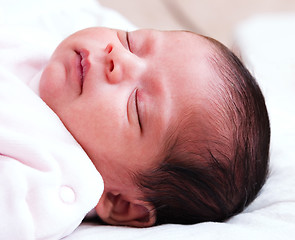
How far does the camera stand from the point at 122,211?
0.96 metres

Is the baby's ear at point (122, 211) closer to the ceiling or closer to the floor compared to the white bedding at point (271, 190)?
closer to the floor

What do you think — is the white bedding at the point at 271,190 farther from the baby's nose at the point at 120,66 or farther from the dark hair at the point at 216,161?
the baby's nose at the point at 120,66

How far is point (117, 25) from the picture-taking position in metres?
1.51

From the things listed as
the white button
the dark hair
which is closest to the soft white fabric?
the white button

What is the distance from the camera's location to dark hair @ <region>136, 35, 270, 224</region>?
0.89 metres

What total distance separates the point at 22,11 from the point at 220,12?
143 cm

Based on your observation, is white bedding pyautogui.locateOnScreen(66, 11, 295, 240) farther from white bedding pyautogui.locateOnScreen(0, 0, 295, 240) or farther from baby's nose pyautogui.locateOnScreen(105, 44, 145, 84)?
baby's nose pyautogui.locateOnScreen(105, 44, 145, 84)

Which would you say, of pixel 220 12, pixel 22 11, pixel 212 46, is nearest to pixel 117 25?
pixel 22 11

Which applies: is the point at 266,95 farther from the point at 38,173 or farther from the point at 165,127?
the point at 38,173

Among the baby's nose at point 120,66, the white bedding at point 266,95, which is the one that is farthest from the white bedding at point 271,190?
the baby's nose at point 120,66

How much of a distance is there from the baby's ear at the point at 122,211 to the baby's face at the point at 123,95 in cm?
3

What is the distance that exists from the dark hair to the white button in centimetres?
13

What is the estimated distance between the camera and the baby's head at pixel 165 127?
2.92 ft

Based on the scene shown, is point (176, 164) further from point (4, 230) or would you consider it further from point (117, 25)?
point (117, 25)
